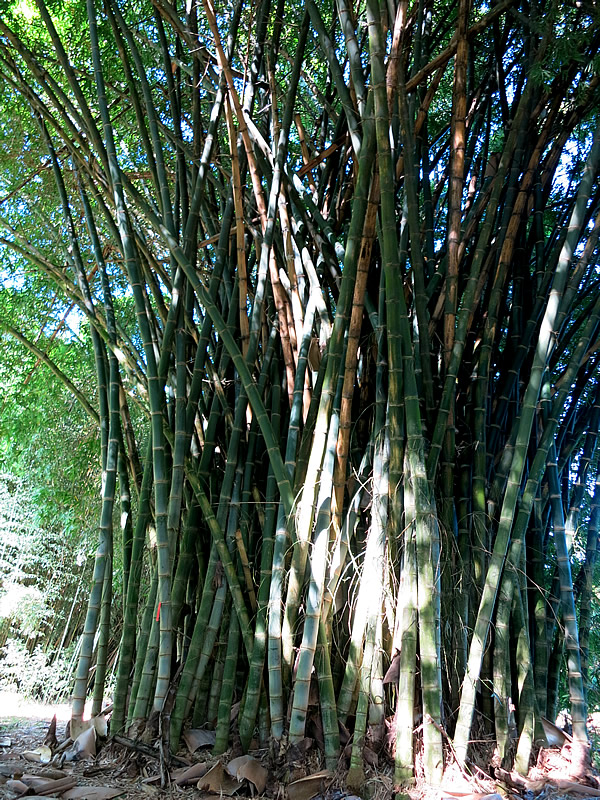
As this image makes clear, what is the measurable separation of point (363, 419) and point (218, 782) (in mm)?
1248

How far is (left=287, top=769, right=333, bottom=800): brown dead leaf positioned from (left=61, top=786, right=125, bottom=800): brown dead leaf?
1.62ft

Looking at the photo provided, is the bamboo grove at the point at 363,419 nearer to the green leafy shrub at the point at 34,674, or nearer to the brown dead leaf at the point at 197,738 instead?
the brown dead leaf at the point at 197,738

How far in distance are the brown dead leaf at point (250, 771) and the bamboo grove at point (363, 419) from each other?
0.09 m

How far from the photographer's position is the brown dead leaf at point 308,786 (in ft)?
6.13

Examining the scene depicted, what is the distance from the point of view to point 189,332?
103 inches

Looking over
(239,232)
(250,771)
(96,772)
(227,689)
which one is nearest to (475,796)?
(250,771)

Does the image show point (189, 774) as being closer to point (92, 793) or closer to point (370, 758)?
point (92, 793)

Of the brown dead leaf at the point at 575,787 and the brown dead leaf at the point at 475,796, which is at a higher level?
the brown dead leaf at the point at 475,796

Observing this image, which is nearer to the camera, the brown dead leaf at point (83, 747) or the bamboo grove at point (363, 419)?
the bamboo grove at point (363, 419)

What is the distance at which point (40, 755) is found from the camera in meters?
2.28

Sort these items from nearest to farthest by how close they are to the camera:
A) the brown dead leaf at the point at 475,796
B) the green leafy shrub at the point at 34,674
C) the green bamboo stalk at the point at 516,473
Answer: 1. the brown dead leaf at the point at 475,796
2. the green bamboo stalk at the point at 516,473
3. the green leafy shrub at the point at 34,674

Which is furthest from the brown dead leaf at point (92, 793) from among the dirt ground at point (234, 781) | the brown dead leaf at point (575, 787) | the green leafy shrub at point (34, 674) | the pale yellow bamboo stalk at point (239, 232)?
the green leafy shrub at point (34, 674)

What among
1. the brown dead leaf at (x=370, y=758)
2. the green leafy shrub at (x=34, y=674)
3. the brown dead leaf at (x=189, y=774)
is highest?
the brown dead leaf at (x=370, y=758)

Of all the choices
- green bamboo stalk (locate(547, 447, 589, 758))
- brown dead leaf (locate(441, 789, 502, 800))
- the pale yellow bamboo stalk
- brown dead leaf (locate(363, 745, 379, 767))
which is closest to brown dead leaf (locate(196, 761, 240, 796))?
brown dead leaf (locate(363, 745, 379, 767))
